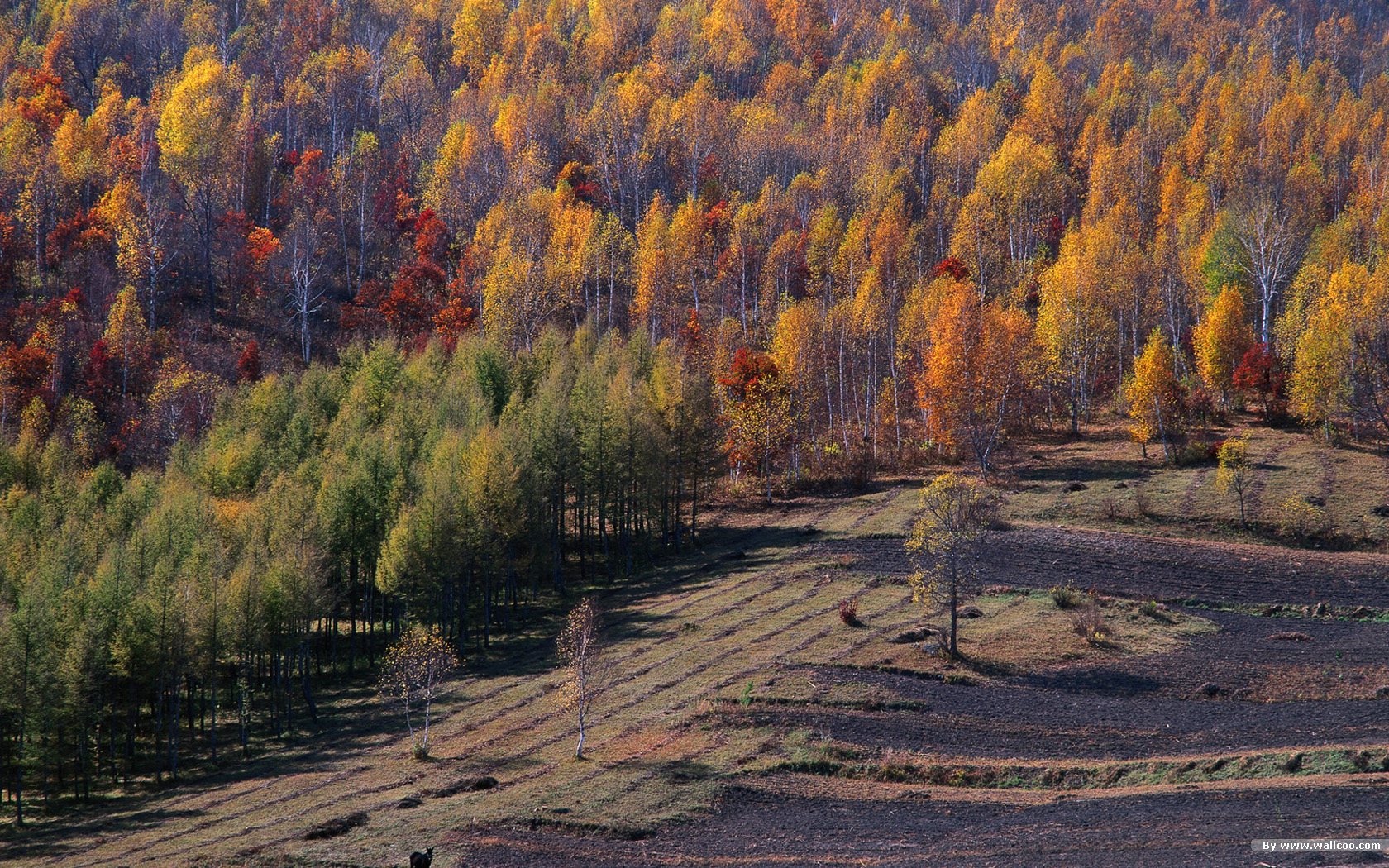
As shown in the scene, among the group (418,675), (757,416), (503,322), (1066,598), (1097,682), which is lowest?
(1097,682)

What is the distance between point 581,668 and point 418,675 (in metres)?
9.26

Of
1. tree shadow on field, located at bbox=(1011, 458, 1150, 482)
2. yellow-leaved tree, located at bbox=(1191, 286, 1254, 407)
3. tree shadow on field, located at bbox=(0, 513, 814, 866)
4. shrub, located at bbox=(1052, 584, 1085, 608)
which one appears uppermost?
yellow-leaved tree, located at bbox=(1191, 286, 1254, 407)

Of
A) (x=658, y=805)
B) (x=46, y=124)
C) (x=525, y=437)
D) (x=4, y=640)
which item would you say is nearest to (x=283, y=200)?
(x=46, y=124)

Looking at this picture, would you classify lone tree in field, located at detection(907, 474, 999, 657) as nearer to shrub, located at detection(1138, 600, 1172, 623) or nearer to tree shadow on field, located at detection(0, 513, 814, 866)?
shrub, located at detection(1138, 600, 1172, 623)

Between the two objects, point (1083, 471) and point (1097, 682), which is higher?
point (1083, 471)

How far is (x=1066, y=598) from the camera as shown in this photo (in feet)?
245

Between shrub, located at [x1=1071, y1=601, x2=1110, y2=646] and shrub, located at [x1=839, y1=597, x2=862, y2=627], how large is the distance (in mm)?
12768

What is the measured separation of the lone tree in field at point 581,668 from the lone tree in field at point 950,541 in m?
19.4

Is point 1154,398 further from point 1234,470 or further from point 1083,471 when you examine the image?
point 1234,470

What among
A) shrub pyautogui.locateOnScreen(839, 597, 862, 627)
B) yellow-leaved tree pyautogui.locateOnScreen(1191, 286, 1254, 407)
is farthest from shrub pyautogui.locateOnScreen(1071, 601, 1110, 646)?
yellow-leaved tree pyautogui.locateOnScreen(1191, 286, 1254, 407)

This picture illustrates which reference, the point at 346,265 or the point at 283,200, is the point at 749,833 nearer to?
the point at 346,265

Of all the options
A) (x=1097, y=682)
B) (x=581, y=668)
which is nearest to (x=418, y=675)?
(x=581, y=668)

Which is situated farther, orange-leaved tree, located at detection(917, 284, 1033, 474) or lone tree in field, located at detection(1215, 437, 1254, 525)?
orange-leaved tree, located at detection(917, 284, 1033, 474)

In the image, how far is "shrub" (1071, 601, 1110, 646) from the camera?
225 ft
